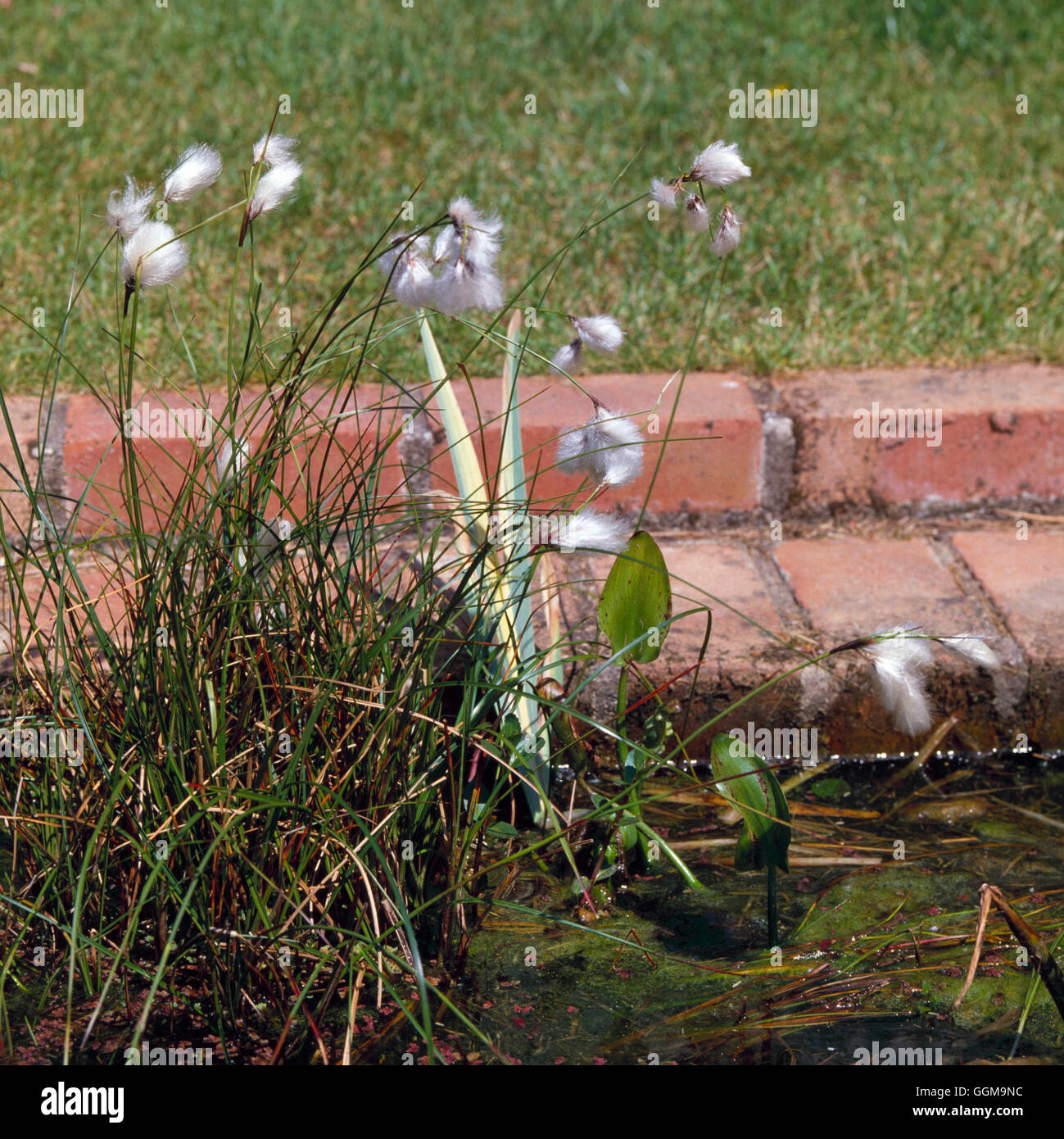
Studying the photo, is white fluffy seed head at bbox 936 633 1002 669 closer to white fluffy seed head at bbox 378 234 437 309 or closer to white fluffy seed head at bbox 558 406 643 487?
white fluffy seed head at bbox 558 406 643 487

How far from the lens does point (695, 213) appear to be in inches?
56.7

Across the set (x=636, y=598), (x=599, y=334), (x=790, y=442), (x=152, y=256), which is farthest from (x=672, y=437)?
(x=152, y=256)

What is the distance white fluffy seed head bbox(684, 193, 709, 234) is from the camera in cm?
143

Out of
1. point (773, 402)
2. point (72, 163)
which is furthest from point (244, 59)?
point (773, 402)

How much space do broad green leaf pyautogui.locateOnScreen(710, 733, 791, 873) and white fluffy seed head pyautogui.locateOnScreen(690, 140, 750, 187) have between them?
0.65 metres

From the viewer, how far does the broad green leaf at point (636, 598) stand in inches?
68.7

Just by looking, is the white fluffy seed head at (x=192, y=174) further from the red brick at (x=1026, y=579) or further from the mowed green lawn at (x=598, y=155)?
the red brick at (x=1026, y=579)

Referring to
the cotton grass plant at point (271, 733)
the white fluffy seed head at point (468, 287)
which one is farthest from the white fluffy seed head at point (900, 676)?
the white fluffy seed head at point (468, 287)

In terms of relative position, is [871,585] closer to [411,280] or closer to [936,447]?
[936,447]

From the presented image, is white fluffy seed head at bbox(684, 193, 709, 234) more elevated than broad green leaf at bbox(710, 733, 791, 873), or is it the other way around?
white fluffy seed head at bbox(684, 193, 709, 234)

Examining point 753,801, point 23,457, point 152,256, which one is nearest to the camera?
point 152,256

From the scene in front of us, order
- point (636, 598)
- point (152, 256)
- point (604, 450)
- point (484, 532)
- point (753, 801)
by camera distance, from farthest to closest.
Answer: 1. point (484, 532)
2. point (636, 598)
3. point (753, 801)
4. point (604, 450)
5. point (152, 256)

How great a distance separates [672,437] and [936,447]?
51cm

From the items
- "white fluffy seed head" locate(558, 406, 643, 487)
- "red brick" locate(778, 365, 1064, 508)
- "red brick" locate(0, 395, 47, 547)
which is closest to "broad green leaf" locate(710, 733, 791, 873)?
"white fluffy seed head" locate(558, 406, 643, 487)
